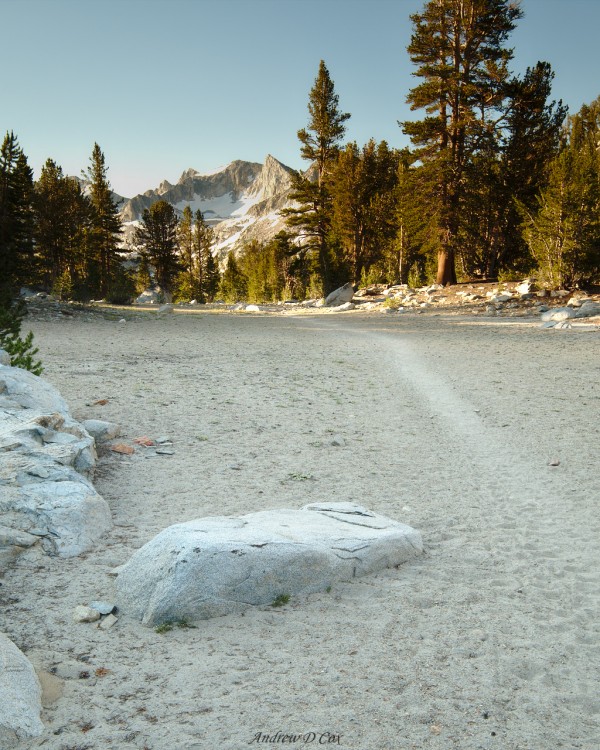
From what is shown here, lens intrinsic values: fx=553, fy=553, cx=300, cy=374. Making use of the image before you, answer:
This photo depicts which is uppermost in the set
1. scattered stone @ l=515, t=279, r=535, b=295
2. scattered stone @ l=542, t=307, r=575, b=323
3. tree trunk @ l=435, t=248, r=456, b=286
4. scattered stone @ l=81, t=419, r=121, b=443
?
tree trunk @ l=435, t=248, r=456, b=286

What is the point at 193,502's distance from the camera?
15.4 ft

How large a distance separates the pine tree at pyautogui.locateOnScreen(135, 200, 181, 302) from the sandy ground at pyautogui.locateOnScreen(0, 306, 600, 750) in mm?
62157

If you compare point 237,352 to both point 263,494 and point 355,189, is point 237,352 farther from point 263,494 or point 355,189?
point 355,189

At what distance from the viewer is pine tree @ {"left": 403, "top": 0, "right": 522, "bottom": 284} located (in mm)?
28047

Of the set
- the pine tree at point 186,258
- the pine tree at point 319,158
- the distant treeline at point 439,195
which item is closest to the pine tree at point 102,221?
the distant treeline at point 439,195

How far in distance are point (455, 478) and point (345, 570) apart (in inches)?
90.7

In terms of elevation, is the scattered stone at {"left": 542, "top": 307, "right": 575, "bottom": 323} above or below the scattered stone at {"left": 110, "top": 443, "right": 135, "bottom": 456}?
above

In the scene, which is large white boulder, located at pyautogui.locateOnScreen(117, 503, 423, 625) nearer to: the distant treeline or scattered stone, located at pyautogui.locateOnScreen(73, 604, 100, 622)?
scattered stone, located at pyautogui.locateOnScreen(73, 604, 100, 622)

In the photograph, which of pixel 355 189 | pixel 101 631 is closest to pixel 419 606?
pixel 101 631

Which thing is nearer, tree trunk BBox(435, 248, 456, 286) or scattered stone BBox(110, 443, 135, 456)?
scattered stone BBox(110, 443, 135, 456)

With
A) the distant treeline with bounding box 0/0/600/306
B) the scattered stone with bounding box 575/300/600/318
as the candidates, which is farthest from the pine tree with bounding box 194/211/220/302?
the scattered stone with bounding box 575/300/600/318

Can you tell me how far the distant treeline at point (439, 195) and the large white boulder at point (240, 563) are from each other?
14.7m

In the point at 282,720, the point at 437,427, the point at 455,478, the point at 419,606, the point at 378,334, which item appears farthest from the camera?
the point at 378,334

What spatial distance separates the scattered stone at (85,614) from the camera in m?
2.99
